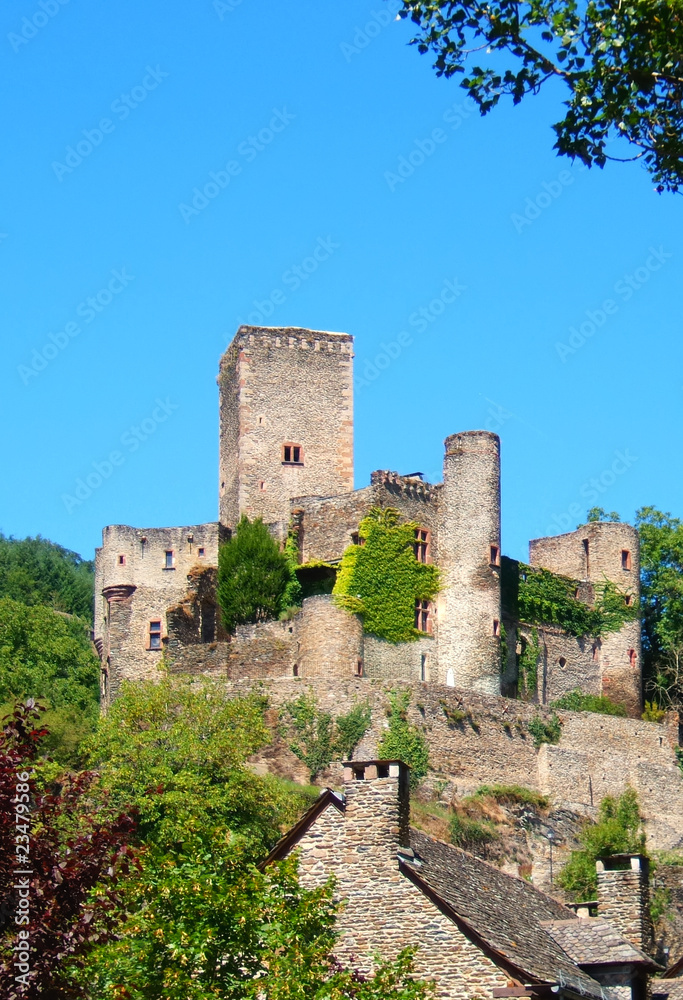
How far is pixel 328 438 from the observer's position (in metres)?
68.1

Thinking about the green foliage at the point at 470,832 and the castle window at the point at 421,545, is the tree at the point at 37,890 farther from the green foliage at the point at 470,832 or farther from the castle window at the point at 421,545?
the castle window at the point at 421,545

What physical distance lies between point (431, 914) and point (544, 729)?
3370 cm

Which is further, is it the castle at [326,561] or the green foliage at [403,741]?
the castle at [326,561]

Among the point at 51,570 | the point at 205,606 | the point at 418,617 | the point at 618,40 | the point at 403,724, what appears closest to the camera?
the point at 618,40

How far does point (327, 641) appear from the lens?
5878 centimetres

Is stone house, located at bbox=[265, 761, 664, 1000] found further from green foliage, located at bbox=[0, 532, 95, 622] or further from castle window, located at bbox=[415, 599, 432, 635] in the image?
green foliage, located at bbox=[0, 532, 95, 622]

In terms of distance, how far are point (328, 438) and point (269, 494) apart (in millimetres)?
3008

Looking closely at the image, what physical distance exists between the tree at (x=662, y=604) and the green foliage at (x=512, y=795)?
32.7 ft

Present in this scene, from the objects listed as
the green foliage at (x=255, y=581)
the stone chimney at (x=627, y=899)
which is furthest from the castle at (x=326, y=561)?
the stone chimney at (x=627, y=899)

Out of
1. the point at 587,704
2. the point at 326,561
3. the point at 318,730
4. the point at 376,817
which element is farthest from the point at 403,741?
the point at 376,817

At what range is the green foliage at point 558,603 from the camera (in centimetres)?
6325

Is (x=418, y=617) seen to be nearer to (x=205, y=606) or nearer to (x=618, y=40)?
(x=205, y=606)

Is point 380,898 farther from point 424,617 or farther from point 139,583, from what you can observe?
point 139,583

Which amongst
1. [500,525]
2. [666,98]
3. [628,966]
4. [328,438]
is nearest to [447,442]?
[500,525]
